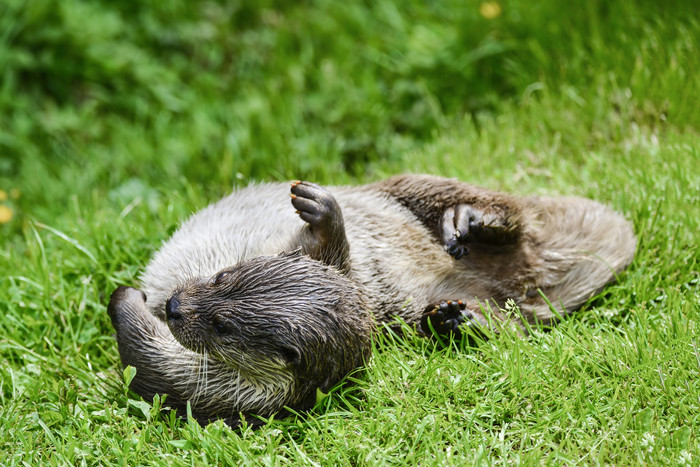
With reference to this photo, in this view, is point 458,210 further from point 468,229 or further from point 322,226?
point 322,226

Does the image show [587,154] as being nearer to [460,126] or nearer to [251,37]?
[460,126]

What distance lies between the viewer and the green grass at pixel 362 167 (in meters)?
3.02

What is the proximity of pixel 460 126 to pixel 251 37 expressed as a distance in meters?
2.68

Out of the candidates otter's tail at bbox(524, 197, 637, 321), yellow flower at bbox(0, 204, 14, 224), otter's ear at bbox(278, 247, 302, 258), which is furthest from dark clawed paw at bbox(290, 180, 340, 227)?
yellow flower at bbox(0, 204, 14, 224)

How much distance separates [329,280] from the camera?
3283mm

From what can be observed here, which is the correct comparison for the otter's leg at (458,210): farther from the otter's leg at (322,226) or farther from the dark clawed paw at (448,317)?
the otter's leg at (322,226)

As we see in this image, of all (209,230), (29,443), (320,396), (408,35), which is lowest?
(29,443)

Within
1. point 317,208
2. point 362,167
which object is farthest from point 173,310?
point 362,167

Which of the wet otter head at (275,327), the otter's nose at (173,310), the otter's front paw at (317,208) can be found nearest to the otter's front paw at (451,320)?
the wet otter head at (275,327)

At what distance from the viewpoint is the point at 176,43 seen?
7234 mm

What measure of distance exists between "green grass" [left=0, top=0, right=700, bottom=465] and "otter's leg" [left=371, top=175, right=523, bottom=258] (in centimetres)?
58

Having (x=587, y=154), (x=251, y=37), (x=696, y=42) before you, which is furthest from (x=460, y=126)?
(x=251, y=37)

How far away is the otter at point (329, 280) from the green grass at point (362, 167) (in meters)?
0.16

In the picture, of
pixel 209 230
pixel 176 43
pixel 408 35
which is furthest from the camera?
pixel 176 43
